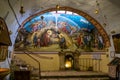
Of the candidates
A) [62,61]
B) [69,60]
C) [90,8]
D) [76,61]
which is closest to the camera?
[90,8]

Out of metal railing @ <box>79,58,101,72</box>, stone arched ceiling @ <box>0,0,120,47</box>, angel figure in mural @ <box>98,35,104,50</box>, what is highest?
stone arched ceiling @ <box>0,0,120,47</box>

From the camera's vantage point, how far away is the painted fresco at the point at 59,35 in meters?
15.5

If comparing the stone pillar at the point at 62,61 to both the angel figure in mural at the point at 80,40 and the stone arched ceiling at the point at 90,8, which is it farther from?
the stone arched ceiling at the point at 90,8

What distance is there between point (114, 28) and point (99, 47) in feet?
13.7

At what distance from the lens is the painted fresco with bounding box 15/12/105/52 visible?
609 inches

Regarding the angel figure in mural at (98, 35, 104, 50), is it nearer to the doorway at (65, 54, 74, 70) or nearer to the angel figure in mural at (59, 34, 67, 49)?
the doorway at (65, 54, 74, 70)

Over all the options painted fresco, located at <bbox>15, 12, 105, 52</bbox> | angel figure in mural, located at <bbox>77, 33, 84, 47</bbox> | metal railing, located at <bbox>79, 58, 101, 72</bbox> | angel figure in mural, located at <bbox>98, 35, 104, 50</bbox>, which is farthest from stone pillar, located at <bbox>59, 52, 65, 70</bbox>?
angel figure in mural, located at <bbox>98, 35, 104, 50</bbox>

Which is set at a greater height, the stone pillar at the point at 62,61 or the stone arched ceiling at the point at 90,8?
the stone arched ceiling at the point at 90,8

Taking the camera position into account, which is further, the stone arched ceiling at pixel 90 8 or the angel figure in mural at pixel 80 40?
the angel figure in mural at pixel 80 40

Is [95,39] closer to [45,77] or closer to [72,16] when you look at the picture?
[72,16]

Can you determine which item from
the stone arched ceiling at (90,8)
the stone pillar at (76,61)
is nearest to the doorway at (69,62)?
the stone pillar at (76,61)

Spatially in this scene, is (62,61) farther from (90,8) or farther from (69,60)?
(90,8)

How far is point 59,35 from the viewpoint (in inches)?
631

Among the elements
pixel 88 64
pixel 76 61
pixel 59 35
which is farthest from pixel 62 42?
pixel 88 64
